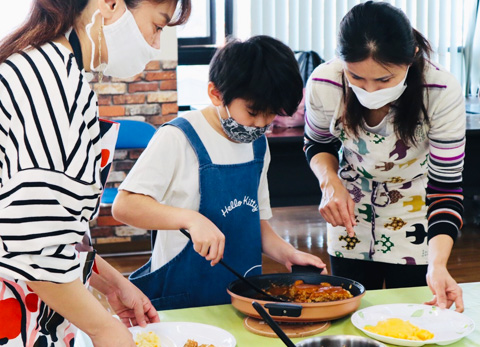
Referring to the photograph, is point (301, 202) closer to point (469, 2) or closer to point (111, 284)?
point (111, 284)

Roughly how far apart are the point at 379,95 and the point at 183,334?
79cm

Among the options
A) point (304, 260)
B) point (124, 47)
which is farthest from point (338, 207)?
point (124, 47)

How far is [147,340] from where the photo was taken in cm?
134

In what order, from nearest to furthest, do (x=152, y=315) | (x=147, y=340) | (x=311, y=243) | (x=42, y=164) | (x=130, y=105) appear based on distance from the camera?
(x=42, y=164) → (x=147, y=340) → (x=152, y=315) → (x=130, y=105) → (x=311, y=243)

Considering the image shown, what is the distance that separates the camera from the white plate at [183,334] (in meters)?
1.35

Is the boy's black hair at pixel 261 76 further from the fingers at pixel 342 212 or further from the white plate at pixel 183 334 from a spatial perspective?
the white plate at pixel 183 334

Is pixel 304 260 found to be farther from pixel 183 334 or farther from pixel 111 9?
pixel 111 9

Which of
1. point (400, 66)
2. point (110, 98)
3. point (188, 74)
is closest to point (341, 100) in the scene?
point (400, 66)

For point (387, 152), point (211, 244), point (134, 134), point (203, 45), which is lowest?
point (134, 134)

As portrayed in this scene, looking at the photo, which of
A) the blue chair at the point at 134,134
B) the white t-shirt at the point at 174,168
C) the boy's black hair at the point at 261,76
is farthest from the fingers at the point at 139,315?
the blue chair at the point at 134,134

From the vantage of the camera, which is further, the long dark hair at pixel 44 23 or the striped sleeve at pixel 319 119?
the striped sleeve at pixel 319 119

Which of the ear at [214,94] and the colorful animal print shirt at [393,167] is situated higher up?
the ear at [214,94]

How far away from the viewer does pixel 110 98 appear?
4.23 meters

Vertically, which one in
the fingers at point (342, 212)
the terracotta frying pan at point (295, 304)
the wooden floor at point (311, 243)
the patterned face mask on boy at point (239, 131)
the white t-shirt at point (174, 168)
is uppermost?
the patterned face mask on boy at point (239, 131)
